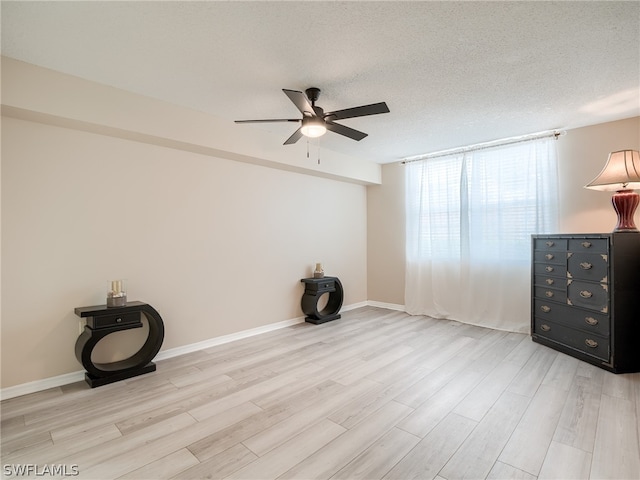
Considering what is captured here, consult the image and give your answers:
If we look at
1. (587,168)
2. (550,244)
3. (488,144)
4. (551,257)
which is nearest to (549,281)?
(551,257)

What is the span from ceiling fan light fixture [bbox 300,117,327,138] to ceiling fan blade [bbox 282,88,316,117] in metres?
0.06

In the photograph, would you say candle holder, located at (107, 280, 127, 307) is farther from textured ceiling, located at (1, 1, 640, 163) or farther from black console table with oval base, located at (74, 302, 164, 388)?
textured ceiling, located at (1, 1, 640, 163)

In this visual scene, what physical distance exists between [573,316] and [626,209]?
1200 mm

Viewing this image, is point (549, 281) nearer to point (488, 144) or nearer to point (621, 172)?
point (621, 172)

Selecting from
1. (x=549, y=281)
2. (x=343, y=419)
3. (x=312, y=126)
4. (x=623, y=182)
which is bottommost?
(x=343, y=419)

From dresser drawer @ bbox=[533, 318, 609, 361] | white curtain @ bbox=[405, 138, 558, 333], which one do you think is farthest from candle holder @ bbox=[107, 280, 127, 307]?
dresser drawer @ bbox=[533, 318, 609, 361]

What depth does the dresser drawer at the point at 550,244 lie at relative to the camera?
A: 3.47m

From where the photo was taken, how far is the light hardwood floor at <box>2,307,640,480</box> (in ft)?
5.67

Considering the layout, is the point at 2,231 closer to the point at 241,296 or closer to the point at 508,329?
the point at 241,296

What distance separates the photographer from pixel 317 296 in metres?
4.57

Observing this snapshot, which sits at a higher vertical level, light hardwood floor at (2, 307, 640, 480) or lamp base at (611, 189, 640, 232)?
lamp base at (611, 189, 640, 232)

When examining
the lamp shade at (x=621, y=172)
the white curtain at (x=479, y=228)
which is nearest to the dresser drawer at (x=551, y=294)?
the white curtain at (x=479, y=228)

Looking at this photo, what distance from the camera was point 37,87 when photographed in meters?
2.47

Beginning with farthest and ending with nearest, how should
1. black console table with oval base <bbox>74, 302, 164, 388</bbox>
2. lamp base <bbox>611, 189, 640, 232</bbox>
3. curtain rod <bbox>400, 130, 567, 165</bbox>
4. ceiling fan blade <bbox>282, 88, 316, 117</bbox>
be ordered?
curtain rod <bbox>400, 130, 567, 165</bbox>, lamp base <bbox>611, 189, 640, 232</bbox>, black console table with oval base <bbox>74, 302, 164, 388</bbox>, ceiling fan blade <bbox>282, 88, 316, 117</bbox>
